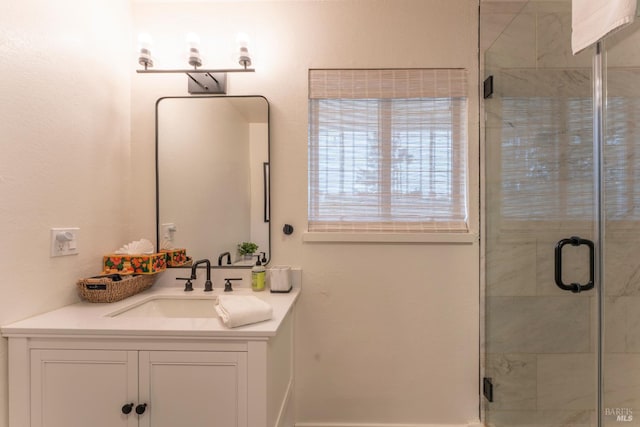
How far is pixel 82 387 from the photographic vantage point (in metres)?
1.08

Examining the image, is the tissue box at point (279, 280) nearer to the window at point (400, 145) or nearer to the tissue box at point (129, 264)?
the window at point (400, 145)

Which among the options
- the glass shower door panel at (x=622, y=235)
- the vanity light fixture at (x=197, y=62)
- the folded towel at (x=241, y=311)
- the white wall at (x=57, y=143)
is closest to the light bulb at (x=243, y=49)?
the vanity light fixture at (x=197, y=62)

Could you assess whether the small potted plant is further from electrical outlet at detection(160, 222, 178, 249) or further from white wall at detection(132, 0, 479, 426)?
electrical outlet at detection(160, 222, 178, 249)

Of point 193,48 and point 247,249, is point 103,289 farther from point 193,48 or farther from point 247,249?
point 193,48

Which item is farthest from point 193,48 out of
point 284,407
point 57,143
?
point 284,407

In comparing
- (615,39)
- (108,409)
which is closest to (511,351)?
(615,39)

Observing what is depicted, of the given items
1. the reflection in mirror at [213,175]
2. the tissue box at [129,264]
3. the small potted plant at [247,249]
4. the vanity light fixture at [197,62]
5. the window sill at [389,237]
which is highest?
the vanity light fixture at [197,62]

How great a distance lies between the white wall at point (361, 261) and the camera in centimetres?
171

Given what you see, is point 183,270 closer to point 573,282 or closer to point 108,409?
point 108,409

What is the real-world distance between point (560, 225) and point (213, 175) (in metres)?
1.71

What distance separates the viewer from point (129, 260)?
60.4 inches

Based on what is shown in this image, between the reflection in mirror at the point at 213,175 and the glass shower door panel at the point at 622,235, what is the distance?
1.55 metres

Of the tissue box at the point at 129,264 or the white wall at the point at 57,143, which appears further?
the tissue box at the point at 129,264

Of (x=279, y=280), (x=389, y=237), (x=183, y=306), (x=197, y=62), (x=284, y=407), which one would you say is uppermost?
(x=197, y=62)
